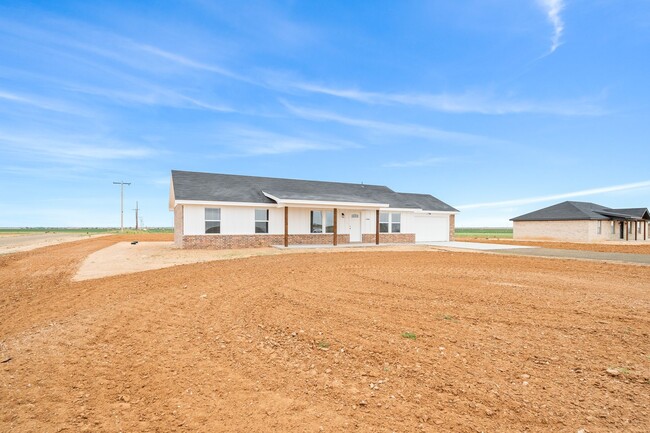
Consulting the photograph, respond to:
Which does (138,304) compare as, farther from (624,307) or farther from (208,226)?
(208,226)

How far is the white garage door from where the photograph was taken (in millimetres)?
30734

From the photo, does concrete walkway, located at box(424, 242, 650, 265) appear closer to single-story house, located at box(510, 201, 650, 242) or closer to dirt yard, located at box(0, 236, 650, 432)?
dirt yard, located at box(0, 236, 650, 432)

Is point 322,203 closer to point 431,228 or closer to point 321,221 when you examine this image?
point 321,221

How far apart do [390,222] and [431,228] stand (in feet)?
20.4

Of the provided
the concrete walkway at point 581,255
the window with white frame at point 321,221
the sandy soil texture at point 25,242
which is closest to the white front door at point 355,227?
the window with white frame at point 321,221

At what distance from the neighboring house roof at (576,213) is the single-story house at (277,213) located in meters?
20.0

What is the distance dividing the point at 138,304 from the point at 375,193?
24.7 meters

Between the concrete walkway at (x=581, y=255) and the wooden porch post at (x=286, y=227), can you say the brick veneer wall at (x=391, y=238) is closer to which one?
the wooden porch post at (x=286, y=227)

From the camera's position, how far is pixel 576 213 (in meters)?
37.9

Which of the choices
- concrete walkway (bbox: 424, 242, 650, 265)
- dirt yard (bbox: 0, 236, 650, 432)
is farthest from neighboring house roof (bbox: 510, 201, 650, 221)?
dirt yard (bbox: 0, 236, 650, 432)

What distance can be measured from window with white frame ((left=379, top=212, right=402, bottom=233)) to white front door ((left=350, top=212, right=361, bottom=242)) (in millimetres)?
2068

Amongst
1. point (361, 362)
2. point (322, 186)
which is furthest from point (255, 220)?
point (361, 362)

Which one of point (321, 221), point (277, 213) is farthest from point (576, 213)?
point (277, 213)

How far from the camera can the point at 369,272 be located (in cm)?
1166
